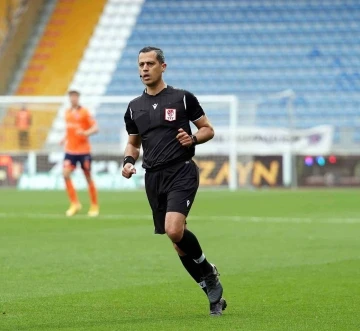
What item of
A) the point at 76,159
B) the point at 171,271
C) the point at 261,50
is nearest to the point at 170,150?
the point at 171,271

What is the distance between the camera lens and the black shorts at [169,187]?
8055mm

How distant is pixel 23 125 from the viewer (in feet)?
104

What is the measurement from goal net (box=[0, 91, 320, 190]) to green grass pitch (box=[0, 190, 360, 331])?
9.70 metres

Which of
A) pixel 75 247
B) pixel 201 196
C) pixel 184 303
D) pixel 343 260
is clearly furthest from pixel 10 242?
pixel 201 196

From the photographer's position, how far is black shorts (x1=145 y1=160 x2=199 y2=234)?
26.4 ft

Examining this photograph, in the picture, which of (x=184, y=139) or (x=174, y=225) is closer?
(x=174, y=225)

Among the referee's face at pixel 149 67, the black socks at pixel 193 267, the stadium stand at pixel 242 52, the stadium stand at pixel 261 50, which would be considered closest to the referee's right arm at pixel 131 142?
the referee's face at pixel 149 67

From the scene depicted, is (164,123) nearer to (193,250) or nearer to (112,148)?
(193,250)

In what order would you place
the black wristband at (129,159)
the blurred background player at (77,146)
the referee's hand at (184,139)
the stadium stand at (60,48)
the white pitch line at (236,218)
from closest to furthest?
the referee's hand at (184,139) → the black wristband at (129,159) → the white pitch line at (236,218) → the blurred background player at (77,146) → the stadium stand at (60,48)

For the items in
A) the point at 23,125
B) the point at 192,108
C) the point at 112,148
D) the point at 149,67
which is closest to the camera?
the point at 149,67

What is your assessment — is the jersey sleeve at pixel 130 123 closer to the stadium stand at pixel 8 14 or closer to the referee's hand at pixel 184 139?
the referee's hand at pixel 184 139

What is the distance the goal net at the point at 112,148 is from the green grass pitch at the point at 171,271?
31.8 feet

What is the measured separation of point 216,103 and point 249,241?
17.1m

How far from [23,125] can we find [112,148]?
301 centimetres
